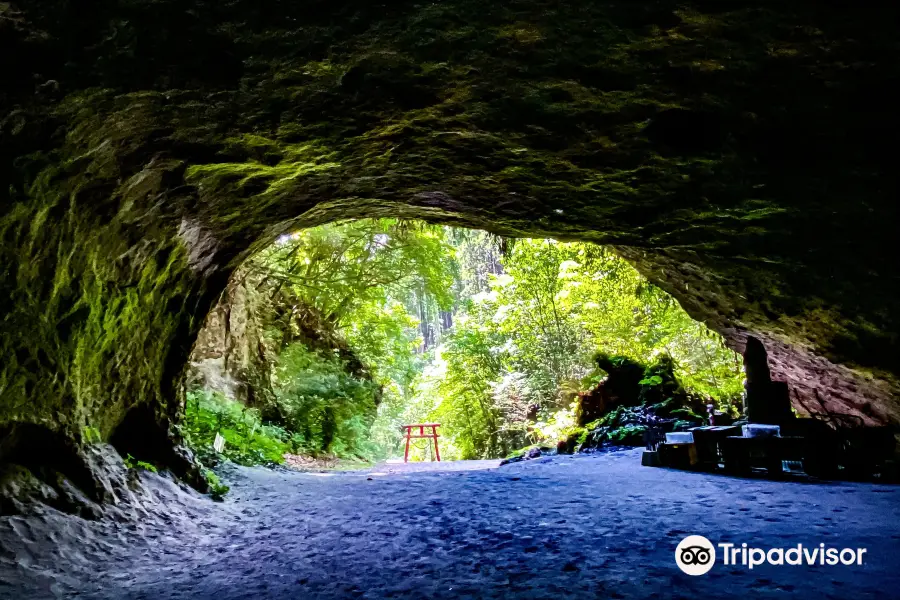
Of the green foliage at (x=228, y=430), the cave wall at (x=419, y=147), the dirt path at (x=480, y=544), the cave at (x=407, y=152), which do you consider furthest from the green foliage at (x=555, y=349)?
the green foliage at (x=228, y=430)

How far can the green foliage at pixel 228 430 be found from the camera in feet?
29.0

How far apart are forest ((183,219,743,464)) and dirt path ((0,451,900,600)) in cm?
379

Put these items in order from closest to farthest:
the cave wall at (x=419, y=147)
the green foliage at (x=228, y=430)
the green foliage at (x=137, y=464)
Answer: the cave wall at (x=419, y=147) < the green foliage at (x=137, y=464) < the green foliage at (x=228, y=430)

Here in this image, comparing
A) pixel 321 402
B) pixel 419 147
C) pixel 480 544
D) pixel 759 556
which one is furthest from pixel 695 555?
pixel 321 402

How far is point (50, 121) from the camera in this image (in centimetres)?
325

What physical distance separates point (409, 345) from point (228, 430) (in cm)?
837

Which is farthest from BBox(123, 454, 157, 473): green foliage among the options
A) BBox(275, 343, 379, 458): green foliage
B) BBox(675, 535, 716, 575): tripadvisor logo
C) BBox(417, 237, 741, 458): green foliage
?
BBox(417, 237, 741, 458): green foliage

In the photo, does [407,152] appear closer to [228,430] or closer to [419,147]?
[419,147]

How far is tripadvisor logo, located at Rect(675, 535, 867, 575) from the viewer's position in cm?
322

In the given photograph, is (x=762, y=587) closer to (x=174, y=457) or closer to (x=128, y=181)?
(x=128, y=181)

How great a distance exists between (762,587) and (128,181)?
5.16m

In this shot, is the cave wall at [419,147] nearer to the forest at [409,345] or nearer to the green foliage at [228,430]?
the green foliage at [228,430]

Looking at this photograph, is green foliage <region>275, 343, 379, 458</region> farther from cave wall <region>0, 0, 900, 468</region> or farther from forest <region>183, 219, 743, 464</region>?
cave wall <region>0, 0, 900, 468</region>

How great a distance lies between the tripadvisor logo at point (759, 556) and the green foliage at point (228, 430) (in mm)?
7006
